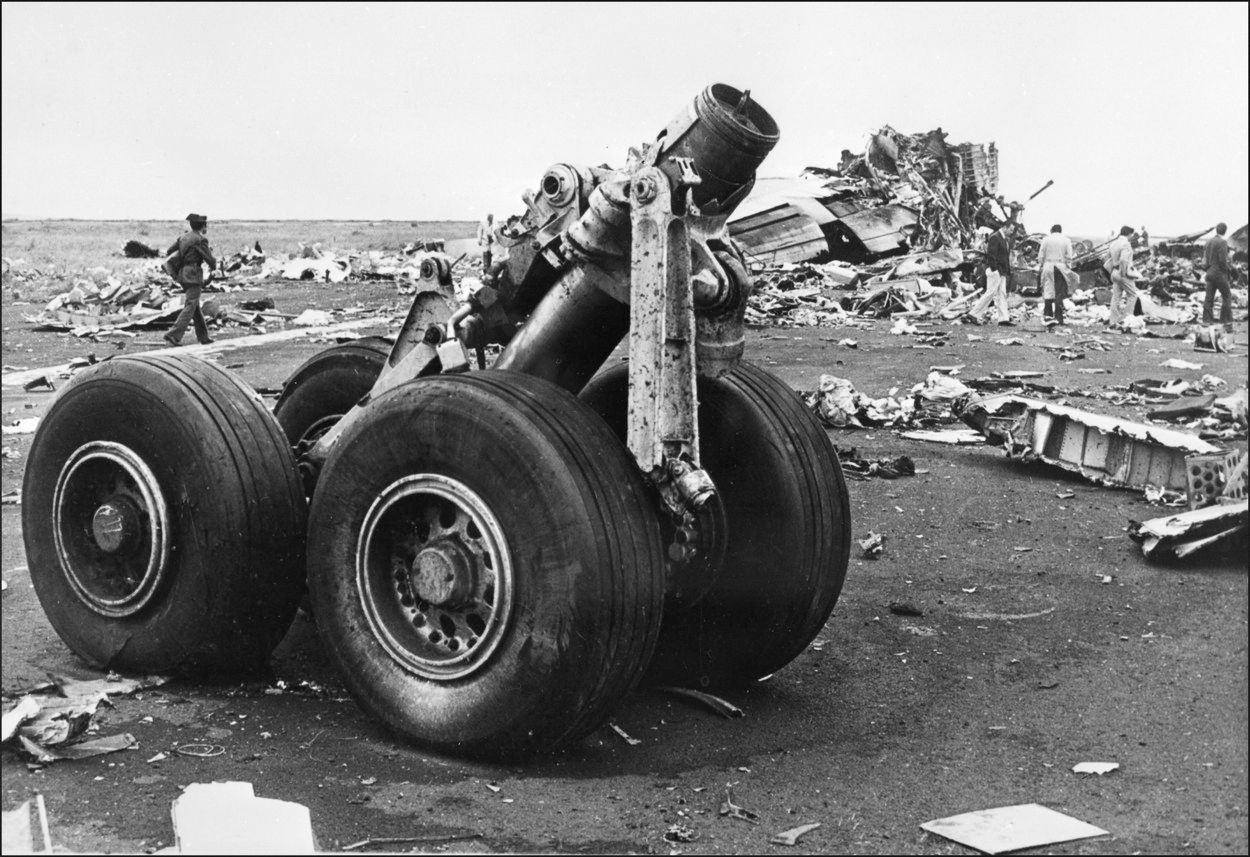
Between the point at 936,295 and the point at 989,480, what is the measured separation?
15.4 metres

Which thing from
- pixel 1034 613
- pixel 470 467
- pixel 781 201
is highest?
pixel 781 201

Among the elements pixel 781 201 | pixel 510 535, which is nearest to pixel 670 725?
pixel 510 535

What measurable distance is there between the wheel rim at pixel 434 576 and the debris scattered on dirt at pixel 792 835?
1046 millimetres

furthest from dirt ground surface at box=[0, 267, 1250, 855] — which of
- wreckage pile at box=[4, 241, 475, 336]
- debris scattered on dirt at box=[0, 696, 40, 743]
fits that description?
wreckage pile at box=[4, 241, 475, 336]

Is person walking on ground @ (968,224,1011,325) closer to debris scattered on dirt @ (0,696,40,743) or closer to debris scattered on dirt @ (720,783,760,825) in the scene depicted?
debris scattered on dirt @ (720,783,760,825)

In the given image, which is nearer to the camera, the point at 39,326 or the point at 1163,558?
the point at 1163,558

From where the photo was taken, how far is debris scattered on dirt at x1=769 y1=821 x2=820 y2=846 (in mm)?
3752

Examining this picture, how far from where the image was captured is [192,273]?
1614 centimetres

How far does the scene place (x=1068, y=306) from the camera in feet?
79.4

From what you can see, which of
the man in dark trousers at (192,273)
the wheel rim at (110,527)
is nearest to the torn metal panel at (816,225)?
the man in dark trousers at (192,273)

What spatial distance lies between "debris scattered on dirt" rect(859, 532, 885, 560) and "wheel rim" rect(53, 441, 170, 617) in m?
3.84

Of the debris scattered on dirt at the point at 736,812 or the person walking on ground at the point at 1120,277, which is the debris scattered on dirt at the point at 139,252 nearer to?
the person walking on ground at the point at 1120,277

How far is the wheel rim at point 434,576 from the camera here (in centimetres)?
425

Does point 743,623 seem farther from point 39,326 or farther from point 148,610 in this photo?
point 39,326
